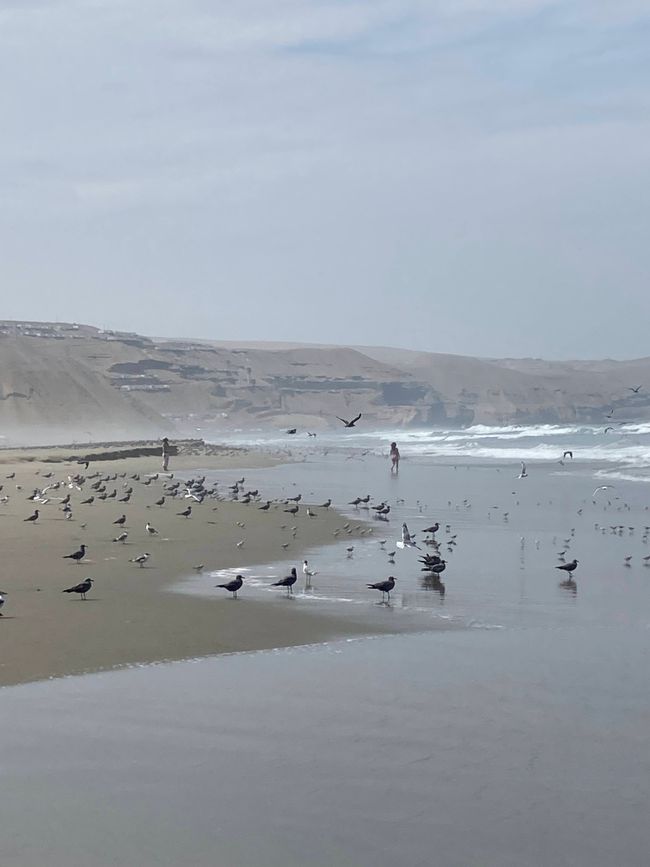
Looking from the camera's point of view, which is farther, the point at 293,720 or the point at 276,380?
the point at 276,380

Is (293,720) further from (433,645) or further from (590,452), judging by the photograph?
(590,452)

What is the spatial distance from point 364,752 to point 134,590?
276 inches

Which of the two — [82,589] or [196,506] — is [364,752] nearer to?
[82,589]

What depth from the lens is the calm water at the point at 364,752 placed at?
6.14 m

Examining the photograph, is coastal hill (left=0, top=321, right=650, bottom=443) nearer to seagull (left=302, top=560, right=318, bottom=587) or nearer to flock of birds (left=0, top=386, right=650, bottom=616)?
flock of birds (left=0, top=386, right=650, bottom=616)

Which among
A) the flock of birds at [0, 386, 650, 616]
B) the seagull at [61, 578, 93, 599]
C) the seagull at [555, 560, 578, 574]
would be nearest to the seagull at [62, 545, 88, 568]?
the flock of birds at [0, 386, 650, 616]

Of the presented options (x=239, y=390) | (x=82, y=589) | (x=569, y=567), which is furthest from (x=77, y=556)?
(x=239, y=390)

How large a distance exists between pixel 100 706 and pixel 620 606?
707 centimetres

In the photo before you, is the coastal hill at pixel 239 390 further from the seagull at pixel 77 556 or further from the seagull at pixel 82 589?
the seagull at pixel 82 589

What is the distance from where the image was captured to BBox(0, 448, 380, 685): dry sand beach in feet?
34.4

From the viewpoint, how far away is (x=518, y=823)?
255 inches

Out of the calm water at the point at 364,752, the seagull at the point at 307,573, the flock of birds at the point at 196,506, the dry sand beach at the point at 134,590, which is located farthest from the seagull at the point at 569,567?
the dry sand beach at the point at 134,590

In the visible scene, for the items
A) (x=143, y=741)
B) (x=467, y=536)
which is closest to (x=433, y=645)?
(x=143, y=741)

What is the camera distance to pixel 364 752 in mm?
7562
